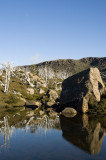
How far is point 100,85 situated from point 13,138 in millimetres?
19823

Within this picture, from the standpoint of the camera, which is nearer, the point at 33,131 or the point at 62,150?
the point at 62,150

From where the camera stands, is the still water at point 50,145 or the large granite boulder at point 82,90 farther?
the large granite boulder at point 82,90

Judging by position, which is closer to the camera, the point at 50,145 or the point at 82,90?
the point at 50,145

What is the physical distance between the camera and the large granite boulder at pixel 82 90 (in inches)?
1022

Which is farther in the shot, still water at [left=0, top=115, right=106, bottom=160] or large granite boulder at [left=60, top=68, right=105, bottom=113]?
large granite boulder at [left=60, top=68, right=105, bottom=113]

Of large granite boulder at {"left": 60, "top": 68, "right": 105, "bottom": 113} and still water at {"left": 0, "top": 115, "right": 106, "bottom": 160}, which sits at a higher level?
large granite boulder at {"left": 60, "top": 68, "right": 105, "bottom": 113}

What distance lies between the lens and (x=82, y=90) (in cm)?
2669

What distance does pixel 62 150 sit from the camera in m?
9.94

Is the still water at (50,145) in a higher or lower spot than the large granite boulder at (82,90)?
lower

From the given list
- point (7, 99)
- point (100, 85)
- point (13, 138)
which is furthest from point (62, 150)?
point (7, 99)

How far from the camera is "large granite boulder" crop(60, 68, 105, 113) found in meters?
26.0

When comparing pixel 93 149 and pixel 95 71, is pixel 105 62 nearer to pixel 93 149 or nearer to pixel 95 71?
pixel 95 71

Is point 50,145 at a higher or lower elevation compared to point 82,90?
lower

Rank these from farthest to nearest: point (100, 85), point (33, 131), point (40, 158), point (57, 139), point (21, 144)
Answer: point (100, 85)
point (33, 131)
point (57, 139)
point (21, 144)
point (40, 158)
